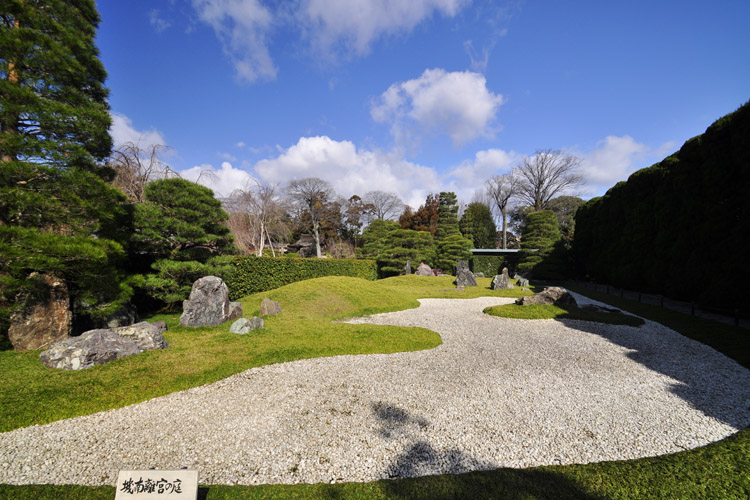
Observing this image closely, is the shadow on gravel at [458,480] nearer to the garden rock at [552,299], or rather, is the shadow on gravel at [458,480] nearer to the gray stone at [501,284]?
the garden rock at [552,299]

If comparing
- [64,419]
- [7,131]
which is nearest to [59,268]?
[7,131]

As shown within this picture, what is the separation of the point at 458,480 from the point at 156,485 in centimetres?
250

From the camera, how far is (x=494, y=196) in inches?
1620

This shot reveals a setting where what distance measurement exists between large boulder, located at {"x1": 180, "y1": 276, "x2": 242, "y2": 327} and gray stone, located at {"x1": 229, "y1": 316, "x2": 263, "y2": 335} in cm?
90

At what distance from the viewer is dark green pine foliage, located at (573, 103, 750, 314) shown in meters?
9.31

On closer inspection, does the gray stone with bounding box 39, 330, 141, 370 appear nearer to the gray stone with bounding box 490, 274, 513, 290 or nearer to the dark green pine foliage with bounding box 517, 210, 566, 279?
the gray stone with bounding box 490, 274, 513, 290

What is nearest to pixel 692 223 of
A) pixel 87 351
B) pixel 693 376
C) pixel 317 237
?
pixel 693 376

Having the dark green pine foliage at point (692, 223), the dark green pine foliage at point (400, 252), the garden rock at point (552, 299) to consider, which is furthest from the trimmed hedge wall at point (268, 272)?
the dark green pine foliage at point (692, 223)

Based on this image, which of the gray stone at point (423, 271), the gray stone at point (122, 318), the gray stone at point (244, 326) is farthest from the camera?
the gray stone at point (423, 271)

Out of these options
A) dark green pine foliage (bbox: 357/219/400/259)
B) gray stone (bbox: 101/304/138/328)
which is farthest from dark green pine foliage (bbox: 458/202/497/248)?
gray stone (bbox: 101/304/138/328)

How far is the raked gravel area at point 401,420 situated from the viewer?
3082 mm

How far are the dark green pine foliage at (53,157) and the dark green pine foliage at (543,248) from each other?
25.0m

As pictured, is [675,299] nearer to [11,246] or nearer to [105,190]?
[105,190]

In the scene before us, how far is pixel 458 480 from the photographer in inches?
110
